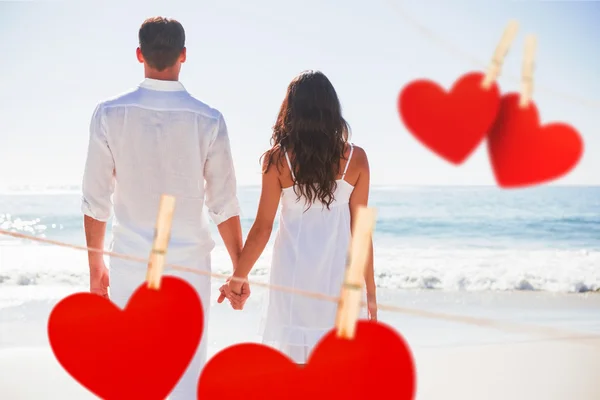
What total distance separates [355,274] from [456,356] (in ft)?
11.4

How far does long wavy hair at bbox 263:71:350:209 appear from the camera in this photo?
2146mm

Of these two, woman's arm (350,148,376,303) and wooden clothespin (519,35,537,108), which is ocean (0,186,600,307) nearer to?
woman's arm (350,148,376,303)

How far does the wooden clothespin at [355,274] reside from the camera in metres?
0.88

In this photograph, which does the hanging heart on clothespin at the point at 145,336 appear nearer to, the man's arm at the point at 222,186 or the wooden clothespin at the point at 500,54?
the wooden clothespin at the point at 500,54

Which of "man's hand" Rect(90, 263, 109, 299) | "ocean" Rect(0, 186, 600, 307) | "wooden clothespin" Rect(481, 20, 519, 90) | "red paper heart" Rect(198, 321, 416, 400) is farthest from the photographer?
"ocean" Rect(0, 186, 600, 307)

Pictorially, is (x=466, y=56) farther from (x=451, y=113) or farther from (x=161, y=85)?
(x=161, y=85)

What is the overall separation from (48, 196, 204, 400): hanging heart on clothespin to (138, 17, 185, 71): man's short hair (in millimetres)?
1095

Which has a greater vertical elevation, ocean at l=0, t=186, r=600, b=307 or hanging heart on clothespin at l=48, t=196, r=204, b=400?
hanging heart on clothespin at l=48, t=196, r=204, b=400

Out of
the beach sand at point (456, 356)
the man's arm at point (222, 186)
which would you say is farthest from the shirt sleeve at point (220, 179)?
the beach sand at point (456, 356)

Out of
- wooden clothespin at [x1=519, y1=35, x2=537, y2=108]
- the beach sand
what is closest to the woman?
wooden clothespin at [x1=519, y1=35, x2=537, y2=108]

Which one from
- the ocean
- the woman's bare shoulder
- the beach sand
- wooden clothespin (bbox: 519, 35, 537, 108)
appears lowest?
the ocean

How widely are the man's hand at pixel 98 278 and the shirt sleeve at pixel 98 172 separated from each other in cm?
17

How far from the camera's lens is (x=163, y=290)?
1.03 metres

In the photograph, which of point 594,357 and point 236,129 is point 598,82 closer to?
point 236,129
